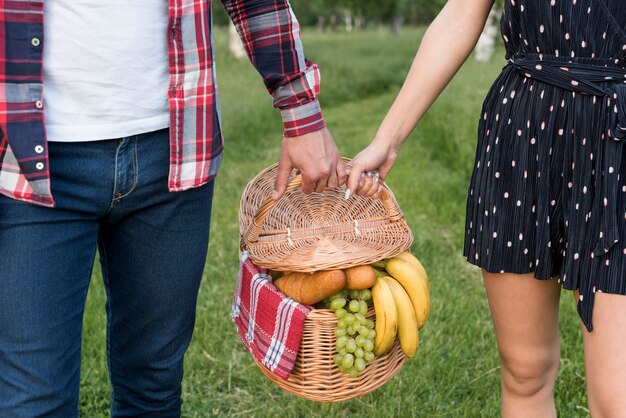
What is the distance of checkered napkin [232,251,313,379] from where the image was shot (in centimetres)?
252

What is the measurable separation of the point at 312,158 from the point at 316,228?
0.47 metres

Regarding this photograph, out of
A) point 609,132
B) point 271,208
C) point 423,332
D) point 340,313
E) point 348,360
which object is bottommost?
point 423,332

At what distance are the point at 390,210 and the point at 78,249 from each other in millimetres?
1048

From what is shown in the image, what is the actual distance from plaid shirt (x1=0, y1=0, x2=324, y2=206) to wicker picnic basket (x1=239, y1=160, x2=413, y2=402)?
313 mm

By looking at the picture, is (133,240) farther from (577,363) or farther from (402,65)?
(402,65)

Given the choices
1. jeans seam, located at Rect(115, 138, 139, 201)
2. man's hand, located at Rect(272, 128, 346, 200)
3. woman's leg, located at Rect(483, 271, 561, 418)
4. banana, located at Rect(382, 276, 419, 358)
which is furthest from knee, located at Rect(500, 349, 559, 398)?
jeans seam, located at Rect(115, 138, 139, 201)

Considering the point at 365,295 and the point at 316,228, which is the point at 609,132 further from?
the point at 316,228

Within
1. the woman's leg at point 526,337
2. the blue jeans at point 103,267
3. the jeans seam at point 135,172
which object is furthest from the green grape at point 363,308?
the jeans seam at point 135,172

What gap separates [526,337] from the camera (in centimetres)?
240

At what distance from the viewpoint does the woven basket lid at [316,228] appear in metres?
2.59

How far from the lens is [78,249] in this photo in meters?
2.15

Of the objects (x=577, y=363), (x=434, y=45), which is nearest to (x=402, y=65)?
(x=577, y=363)

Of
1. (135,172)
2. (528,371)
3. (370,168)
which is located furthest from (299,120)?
(528,371)

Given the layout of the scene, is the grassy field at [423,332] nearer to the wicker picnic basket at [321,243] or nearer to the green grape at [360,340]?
the wicker picnic basket at [321,243]
